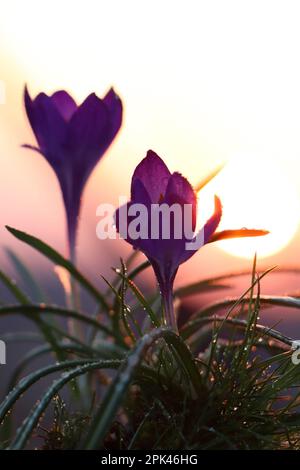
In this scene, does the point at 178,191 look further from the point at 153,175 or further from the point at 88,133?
the point at 88,133

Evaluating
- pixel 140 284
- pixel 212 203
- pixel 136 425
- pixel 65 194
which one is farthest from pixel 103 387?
pixel 140 284

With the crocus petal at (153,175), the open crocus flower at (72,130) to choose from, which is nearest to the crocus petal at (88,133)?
the open crocus flower at (72,130)

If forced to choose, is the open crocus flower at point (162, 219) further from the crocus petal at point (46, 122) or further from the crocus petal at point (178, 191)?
the crocus petal at point (46, 122)

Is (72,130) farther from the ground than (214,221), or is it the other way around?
(72,130)

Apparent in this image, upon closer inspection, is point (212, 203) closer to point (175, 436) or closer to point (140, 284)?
point (175, 436)

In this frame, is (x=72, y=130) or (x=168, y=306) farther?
(x=72, y=130)

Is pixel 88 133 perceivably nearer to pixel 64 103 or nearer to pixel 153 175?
pixel 64 103

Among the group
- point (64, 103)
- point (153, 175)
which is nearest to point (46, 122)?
point (64, 103)
